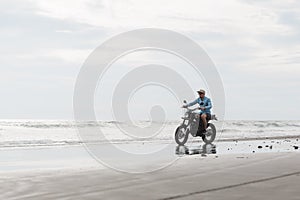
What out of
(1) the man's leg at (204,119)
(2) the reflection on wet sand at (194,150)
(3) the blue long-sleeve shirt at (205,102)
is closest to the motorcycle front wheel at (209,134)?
(1) the man's leg at (204,119)

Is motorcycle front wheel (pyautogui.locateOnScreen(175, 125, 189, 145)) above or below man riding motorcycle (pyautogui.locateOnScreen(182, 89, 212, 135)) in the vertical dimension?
below

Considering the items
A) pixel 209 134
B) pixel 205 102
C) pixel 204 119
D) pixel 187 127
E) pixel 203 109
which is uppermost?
pixel 205 102

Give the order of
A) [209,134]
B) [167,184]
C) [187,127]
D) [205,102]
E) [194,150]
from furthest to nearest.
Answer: [209,134]
[187,127]
[205,102]
[194,150]
[167,184]

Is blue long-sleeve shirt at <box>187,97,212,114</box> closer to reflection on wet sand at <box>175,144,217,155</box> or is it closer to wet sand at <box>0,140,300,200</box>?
reflection on wet sand at <box>175,144,217,155</box>

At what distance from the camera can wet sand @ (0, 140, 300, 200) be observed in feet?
18.9

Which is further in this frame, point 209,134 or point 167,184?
point 209,134

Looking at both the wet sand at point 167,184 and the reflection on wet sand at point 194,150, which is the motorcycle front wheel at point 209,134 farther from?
the wet sand at point 167,184

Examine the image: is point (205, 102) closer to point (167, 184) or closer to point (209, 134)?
point (209, 134)

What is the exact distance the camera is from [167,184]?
6.71 meters

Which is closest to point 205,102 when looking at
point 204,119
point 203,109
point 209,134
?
point 203,109

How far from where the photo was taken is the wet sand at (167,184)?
226 inches

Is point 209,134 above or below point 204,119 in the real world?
below

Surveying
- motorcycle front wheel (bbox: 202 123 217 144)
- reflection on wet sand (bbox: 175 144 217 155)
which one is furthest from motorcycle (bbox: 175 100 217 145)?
motorcycle front wheel (bbox: 202 123 217 144)

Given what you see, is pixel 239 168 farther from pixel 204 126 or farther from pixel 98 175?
pixel 204 126
